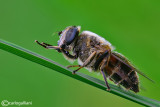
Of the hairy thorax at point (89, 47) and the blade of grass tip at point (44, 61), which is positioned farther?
the hairy thorax at point (89, 47)

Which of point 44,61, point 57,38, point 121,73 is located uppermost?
point 44,61

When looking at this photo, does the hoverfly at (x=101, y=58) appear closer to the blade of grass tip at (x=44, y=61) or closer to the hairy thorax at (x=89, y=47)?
the hairy thorax at (x=89, y=47)

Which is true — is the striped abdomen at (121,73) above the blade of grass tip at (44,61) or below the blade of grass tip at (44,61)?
below

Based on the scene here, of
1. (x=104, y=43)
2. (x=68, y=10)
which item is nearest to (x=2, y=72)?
(x=68, y=10)

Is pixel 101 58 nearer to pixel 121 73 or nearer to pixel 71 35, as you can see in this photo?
pixel 121 73

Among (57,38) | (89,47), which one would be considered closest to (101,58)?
(89,47)

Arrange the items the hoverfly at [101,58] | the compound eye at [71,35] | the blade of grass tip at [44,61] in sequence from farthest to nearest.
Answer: the compound eye at [71,35]
the hoverfly at [101,58]
the blade of grass tip at [44,61]

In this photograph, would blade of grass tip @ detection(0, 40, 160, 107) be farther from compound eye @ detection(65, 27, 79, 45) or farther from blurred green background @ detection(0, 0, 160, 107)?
blurred green background @ detection(0, 0, 160, 107)

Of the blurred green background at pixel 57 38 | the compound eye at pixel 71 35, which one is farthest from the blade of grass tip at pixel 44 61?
the blurred green background at pixel 57 38

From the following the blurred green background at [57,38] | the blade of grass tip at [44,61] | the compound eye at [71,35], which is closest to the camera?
the blade of grass tip at [44,61]
